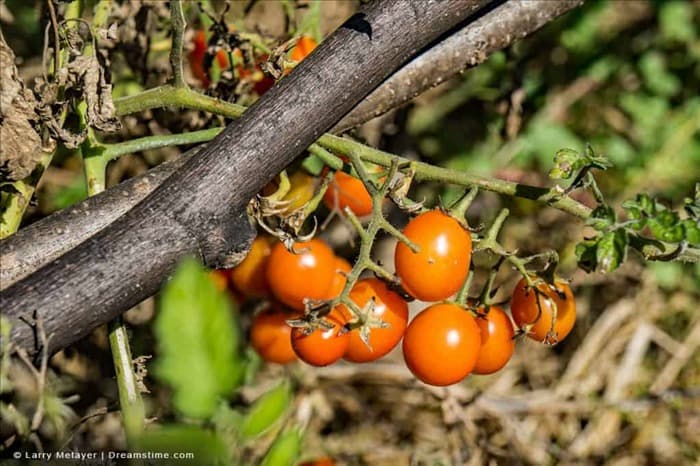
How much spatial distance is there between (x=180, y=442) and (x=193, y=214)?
0.46 metres

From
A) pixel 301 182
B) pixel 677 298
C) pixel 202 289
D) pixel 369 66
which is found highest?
pixel 202 289

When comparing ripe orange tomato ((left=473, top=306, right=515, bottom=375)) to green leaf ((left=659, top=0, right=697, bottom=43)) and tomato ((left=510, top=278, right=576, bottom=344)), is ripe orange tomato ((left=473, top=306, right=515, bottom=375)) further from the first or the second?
green leaf ((left=659, top=0, right=697, bottom=43))

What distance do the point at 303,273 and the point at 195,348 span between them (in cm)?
77

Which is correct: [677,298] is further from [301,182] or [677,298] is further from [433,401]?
[301,182]

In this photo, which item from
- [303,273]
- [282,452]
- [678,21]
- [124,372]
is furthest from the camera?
[678,21]

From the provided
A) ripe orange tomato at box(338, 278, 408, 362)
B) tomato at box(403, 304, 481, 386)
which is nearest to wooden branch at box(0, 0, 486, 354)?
ripe orange tomato at box(338, 278, 408, 362)

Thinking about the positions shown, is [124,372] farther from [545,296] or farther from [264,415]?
[545,296]

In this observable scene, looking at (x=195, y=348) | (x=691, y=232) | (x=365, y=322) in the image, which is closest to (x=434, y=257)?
(x=365, y=322)

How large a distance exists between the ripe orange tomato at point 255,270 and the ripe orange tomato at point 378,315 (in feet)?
1.01

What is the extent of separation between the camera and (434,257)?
123cm

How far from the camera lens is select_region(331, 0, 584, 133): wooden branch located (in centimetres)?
157

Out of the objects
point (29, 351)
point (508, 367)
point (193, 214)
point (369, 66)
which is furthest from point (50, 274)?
point (508, 367)

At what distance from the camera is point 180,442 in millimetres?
716

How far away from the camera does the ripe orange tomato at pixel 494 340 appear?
4.61ft
